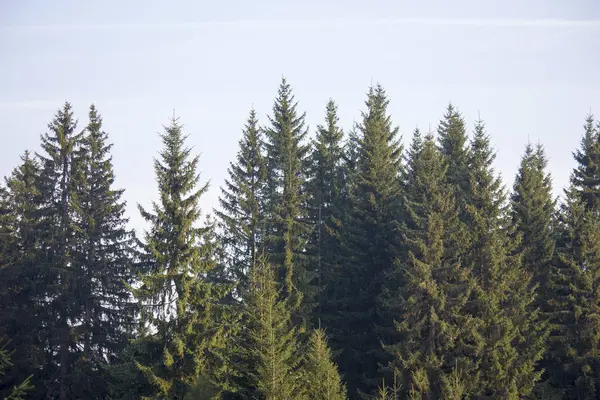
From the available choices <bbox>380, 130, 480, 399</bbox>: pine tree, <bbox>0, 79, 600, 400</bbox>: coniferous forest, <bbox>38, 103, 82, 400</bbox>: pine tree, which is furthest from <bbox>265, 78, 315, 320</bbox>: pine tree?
<bbox>38, 103, 82, 400</bbox>: pine tree

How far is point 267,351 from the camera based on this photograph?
27.2m

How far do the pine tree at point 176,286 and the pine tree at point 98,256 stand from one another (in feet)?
33.4

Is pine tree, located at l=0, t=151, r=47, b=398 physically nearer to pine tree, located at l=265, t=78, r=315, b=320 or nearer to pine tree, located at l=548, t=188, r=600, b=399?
pine tree, located at l=265, t=78, r=315, b=320

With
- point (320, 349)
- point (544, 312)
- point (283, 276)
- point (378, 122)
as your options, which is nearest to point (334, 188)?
point (378, 122)

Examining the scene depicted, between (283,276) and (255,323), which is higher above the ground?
(283,276)

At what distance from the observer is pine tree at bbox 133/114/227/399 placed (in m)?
33.2

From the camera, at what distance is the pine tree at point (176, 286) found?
1309 inches

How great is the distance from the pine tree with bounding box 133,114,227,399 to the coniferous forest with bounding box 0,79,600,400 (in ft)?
0.32

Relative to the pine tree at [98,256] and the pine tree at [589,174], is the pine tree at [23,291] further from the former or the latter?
the pine tree at [589,174]

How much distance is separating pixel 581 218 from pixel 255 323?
71.3 feet

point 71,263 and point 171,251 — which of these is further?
point 71,263

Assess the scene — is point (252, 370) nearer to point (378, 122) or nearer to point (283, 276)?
point (283, 276)

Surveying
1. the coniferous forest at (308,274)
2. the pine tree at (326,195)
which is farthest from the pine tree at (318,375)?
the pine tree at (326,195)

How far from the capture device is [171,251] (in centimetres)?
3462
